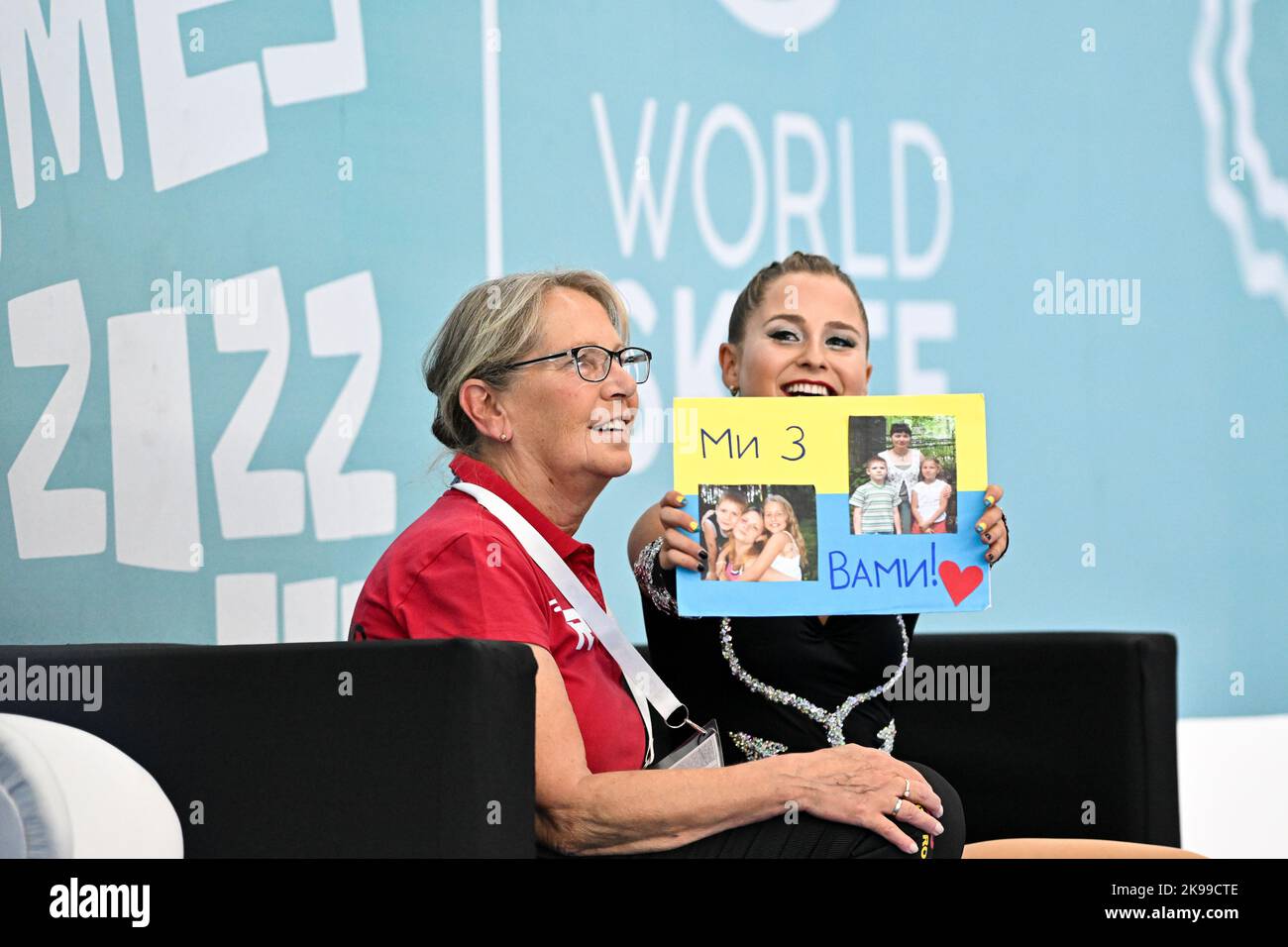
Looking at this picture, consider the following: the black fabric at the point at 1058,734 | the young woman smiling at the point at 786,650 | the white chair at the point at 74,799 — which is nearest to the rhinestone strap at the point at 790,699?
the young woman smiling at the point at 786,650

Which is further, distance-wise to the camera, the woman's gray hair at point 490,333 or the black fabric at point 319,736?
the woman's gray hair at point 490,333

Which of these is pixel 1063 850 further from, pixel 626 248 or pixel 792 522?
pixel 626 248

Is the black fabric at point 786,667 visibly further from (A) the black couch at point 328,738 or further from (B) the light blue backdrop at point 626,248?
(B) the light blue backdrop at point 626,248

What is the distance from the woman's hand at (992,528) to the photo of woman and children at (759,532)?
22cm

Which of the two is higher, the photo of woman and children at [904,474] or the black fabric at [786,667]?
the photo of woman and children at [904,474]

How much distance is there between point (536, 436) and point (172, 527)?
158 centimetres

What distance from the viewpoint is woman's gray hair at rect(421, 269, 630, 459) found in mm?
1954

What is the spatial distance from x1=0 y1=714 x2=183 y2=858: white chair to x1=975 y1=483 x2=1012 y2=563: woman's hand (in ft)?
3.42

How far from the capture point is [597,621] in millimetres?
1820

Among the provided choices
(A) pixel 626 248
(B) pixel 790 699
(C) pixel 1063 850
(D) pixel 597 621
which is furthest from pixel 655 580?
(A) pixel 626 248

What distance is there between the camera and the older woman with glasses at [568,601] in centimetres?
162

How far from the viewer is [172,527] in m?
3.20

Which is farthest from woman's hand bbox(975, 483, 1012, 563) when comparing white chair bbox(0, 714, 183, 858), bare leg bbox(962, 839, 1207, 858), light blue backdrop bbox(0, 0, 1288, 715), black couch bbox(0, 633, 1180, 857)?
light blue backdrop bbox(0, 0, 1288, 715)
